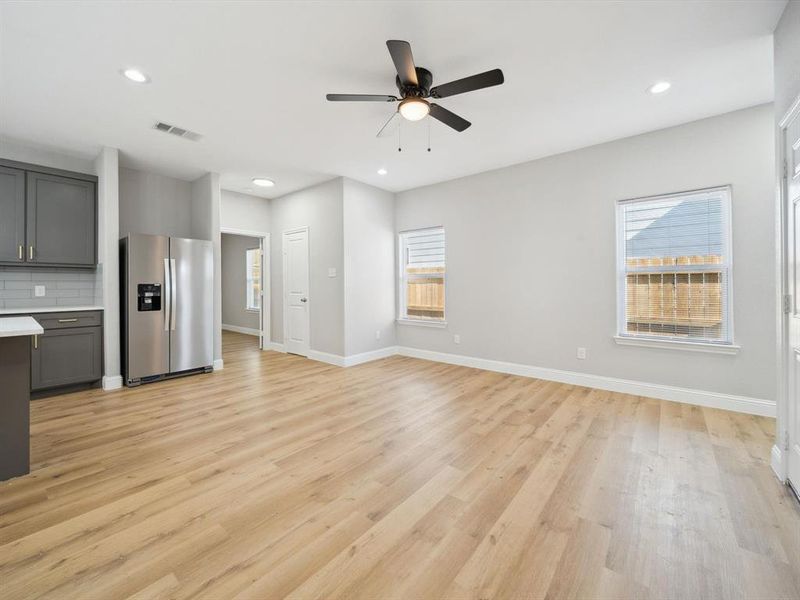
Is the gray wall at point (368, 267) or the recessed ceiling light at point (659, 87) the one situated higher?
the recessed ceiling light at point (659, 87)

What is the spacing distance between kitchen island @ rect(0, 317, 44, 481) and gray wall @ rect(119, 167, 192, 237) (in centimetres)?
310

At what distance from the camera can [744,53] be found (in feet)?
7.91

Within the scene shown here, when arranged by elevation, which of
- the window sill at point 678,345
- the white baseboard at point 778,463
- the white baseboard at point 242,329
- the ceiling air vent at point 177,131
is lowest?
the white baseboard at point 778,463

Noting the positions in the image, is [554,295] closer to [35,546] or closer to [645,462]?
[645,462]

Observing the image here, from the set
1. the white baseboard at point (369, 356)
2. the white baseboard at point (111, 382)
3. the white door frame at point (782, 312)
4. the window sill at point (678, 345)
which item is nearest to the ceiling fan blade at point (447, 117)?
the white door frame at point (782, 312)

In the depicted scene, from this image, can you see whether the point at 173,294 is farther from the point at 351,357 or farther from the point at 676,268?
the point at 676,268

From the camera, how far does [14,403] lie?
84.9 inches

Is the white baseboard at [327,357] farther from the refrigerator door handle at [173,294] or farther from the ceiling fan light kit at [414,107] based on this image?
the ceiling fan light kit at [414,107]

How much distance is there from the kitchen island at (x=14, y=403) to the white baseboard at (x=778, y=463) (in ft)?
15.1

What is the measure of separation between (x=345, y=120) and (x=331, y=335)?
3.08 metres

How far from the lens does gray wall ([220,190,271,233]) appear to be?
573 centimetres

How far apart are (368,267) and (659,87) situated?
3.96m

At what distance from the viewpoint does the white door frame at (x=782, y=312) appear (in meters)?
2.04

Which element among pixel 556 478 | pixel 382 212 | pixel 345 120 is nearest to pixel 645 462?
pixel 556 478
